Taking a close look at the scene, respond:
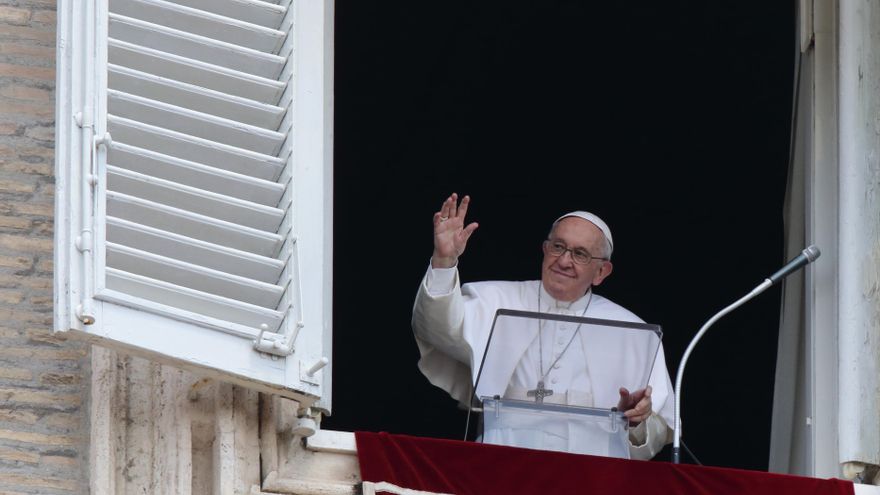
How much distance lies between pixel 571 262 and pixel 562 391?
101cm

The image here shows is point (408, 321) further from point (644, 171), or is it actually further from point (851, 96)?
point (851, 96)

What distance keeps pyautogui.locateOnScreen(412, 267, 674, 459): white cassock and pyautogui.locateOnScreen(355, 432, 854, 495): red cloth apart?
1.83 feet

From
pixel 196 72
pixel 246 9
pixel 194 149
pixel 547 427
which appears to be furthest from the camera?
pixel 547 427

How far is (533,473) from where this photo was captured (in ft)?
25.6

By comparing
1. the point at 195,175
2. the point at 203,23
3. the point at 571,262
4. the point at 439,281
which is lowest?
the point at 439,281

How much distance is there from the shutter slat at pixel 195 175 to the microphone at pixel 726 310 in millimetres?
1264

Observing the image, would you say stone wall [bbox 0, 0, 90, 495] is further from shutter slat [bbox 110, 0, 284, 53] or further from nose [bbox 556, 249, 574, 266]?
nose [bbox 556, 249, 574, 266]

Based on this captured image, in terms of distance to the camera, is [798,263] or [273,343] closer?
[273,343]

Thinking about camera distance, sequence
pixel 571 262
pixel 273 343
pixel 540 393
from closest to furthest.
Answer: pixel 273 343 → pixel 540 393 → pixel 571 262

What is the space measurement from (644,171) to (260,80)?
4054 mm

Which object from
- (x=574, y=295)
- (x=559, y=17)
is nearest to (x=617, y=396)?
(x=574, y=295)

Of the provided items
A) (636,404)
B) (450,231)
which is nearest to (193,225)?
(450,231)

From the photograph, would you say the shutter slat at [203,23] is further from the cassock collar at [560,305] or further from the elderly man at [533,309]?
the cassock collar at [560,305]

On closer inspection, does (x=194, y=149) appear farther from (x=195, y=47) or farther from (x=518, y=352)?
(x=518, y=352)
